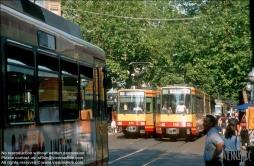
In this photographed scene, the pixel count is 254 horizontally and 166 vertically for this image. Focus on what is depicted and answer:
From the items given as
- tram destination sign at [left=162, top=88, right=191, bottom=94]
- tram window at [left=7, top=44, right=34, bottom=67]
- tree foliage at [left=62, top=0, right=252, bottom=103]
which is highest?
tree foliage at [left=62, top=0, right=252, bottom=103]

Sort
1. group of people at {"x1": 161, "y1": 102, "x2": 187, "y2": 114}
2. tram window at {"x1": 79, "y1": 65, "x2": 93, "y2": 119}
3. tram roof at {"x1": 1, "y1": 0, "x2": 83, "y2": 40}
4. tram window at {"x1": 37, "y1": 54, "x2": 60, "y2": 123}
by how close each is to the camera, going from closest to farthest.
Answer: tram roof at {"x1": 1, "y1": 0, "x2": 83, "y2": 40} → tram window at {"x1": 37, "y1": 54, "x2": 60, "y2": 123} → tram window at {"x1": 79, "y1": 65, "x2": 93, "y2": 119} → group of people at {"x1": 161, "y1": 102, "x2": 187, "y2": 114}

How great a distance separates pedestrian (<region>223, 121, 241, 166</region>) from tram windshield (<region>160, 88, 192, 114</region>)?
Answer: 22.4m

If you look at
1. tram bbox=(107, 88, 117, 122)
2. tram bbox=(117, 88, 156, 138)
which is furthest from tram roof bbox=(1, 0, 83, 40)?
tram bbox=(107, 88, 117, 122)

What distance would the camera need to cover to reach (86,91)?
1250 centimetres

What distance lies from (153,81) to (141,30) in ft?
15.8

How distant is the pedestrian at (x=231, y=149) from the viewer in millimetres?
12250

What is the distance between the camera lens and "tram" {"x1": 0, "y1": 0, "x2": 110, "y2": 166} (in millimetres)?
7984

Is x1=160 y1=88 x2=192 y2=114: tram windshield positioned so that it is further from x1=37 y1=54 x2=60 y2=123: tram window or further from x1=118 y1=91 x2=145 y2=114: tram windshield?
x1=37 y1=54 x2=60 y2=123: tram window

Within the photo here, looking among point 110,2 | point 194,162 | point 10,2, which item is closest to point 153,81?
point 110,2

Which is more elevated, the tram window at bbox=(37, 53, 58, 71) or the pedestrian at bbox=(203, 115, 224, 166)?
the tram window at bbox=(37, 53, 58, 71)

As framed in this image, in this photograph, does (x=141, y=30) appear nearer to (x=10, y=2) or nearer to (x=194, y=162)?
(x=194, y=162)

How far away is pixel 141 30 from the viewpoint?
56.4 meters

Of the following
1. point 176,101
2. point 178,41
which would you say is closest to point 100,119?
point 176,101

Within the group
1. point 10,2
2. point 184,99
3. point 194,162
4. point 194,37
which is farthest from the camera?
point 194,37
